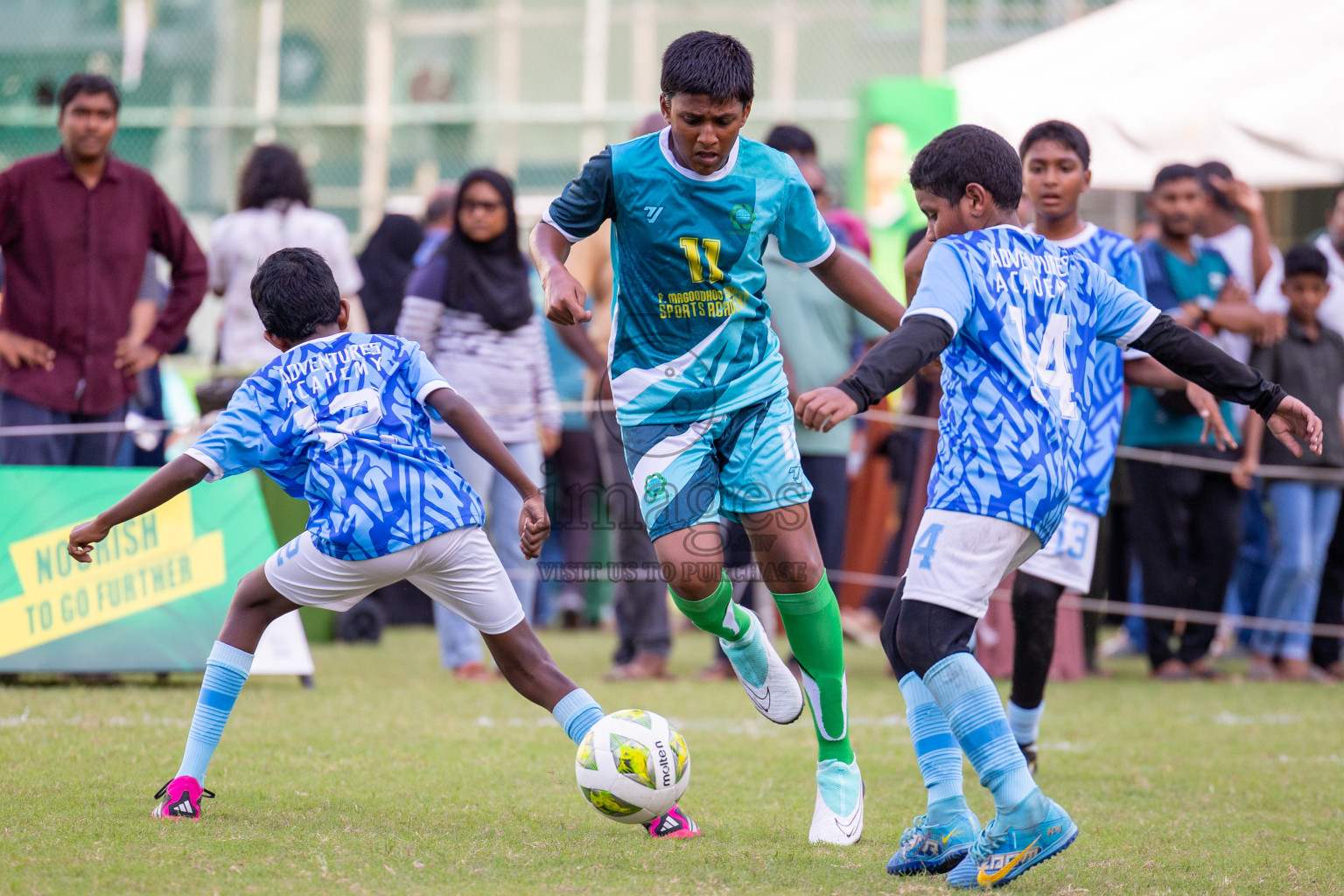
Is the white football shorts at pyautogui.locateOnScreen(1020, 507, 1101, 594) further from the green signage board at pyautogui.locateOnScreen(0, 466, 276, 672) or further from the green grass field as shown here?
the green signage board at pyautogui.locateOnScreen(0, 466, 276, 672)

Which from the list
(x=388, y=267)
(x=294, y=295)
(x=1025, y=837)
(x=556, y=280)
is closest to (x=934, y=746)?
(x=1025, y=837)

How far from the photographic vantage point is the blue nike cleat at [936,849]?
3686 millimetres

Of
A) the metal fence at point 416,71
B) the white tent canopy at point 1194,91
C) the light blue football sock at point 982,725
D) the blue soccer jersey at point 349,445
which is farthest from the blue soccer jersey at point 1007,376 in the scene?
the metal fence at point 416,71

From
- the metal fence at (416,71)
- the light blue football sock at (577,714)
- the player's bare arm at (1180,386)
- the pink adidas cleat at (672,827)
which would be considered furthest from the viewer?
the metal fence at (416,71)

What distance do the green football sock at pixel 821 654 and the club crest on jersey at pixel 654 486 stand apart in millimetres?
460

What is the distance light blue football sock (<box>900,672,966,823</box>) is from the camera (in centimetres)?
379

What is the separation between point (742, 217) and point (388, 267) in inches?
228

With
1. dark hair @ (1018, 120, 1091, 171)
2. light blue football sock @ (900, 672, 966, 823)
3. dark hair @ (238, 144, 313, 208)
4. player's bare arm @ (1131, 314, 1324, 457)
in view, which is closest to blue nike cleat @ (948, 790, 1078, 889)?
light blue football sock @ (900, 672, 966, 823)

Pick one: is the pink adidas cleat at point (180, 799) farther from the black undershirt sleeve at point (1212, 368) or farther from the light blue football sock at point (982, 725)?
the black undershirt sleeve at point (1212, 368)

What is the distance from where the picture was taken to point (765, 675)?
443cm

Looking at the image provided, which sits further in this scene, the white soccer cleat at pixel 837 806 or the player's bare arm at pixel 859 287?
the player's bare arm at pixel 859 287

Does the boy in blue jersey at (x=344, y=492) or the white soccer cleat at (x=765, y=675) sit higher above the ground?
the boy in blue jersey at (x=344, y=492)

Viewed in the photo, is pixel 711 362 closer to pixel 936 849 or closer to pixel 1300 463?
pixel 936 849

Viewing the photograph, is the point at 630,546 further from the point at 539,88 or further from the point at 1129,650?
the point at 539,88
